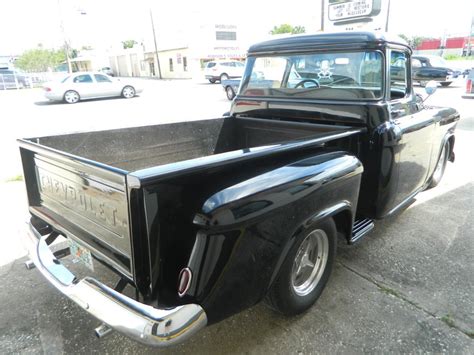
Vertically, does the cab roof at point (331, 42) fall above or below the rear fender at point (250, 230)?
above

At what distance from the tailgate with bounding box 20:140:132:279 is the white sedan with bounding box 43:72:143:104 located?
50.0 feet

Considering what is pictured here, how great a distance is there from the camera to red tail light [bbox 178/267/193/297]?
69.6 inches

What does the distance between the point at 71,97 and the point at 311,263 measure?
645 inches

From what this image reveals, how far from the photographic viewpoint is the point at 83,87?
54.3ft

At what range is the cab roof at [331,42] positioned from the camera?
10.4ft

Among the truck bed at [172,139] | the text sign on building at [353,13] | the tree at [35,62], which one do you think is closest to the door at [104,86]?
the text sign on building at [353,13]

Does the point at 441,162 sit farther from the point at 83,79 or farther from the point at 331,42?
the point at 83,79

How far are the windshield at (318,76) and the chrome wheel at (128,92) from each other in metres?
15.4

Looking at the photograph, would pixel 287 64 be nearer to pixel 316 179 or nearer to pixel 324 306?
pixel 316 179

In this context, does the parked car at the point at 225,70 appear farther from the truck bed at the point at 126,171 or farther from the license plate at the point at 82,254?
the license plate at the point at 82,254

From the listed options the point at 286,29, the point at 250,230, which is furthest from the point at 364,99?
the point at 286,29

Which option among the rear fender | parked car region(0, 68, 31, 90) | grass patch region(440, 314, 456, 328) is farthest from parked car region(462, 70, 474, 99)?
parked car region(0, 68, 31, 90)

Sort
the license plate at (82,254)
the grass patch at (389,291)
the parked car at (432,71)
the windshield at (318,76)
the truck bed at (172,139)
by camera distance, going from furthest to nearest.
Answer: the parked car at (432,71), the windshield at (318,76), the truck bed at (172,139), the grass patch at (389,291), the license plate at (82,254)

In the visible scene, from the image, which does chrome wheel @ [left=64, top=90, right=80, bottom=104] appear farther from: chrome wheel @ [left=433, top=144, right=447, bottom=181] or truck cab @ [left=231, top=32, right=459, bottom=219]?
chrome wheel @ [left=433, top=144, right=447, bottom=181]
